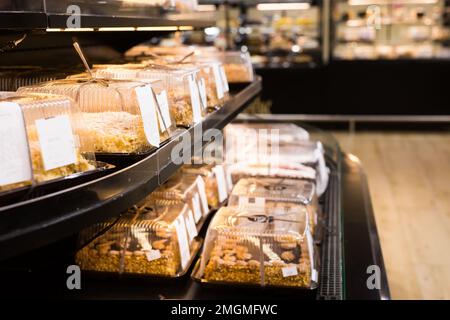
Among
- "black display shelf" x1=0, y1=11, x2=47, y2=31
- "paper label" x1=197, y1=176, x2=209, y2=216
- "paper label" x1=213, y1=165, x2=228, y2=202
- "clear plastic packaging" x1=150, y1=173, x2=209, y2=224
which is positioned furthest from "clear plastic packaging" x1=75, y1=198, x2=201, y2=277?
"black display shelf" x1=0, y1=11, x2=47, y2=31

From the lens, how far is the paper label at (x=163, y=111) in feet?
5.78

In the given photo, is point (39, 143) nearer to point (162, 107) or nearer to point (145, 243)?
point (162, 107)

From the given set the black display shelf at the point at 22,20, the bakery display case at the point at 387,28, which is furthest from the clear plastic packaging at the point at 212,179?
the bakery display case at the point at 387,28

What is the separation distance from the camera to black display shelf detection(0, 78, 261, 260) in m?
1.10

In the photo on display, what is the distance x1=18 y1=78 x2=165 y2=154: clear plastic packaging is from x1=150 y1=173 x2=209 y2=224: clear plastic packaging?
68 cm

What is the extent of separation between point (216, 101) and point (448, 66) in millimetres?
6134

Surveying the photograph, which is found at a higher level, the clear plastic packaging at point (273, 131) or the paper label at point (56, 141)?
the paper label at point (56, 141)

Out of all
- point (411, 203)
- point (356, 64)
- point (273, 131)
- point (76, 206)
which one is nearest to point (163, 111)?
point (76, 206)

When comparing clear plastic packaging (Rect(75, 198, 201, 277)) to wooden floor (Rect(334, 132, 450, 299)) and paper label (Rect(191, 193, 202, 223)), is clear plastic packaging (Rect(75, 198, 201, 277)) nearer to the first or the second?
paper label (Rect(191, 193, 202, 223))

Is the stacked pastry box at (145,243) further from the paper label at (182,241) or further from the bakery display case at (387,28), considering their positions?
the bakery display case at (387,28)

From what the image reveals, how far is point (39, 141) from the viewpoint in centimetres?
126

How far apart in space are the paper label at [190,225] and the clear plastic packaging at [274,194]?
0.27 meters

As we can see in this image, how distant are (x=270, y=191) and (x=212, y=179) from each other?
0.29 m

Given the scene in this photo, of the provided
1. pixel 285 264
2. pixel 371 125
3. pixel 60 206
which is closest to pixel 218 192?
pixel 285 264
